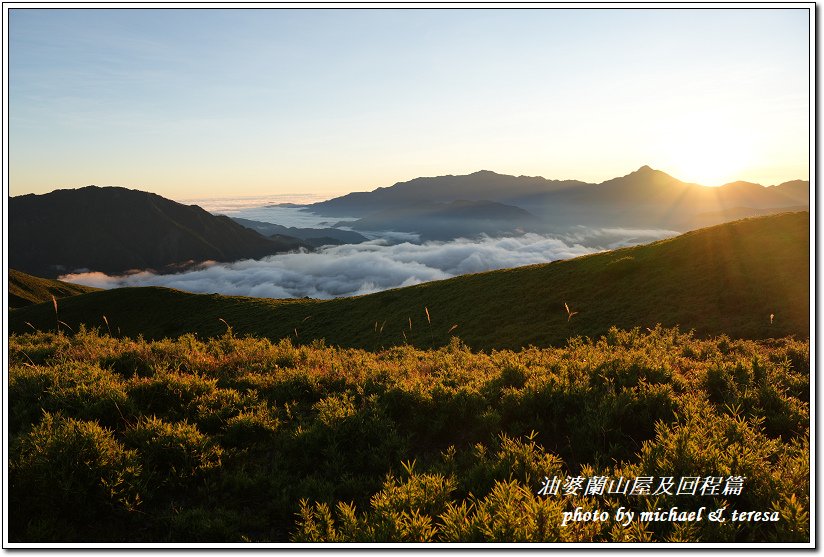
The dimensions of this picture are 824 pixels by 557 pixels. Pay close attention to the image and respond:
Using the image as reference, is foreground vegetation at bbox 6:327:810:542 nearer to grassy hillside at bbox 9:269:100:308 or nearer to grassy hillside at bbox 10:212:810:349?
grassy hillside at bbox 10:212:810:349

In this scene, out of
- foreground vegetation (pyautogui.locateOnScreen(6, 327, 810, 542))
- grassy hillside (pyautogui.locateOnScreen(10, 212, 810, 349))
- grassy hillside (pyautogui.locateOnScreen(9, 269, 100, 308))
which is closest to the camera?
foreground vegetation (pyautogui.locateOnScreen(6, 327, 810, 542))

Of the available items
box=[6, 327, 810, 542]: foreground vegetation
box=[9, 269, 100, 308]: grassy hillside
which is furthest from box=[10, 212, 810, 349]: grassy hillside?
box=[9, 269, 100, 308]: grassy hillside

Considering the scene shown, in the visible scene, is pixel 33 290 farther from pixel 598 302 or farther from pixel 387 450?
pixel 387 450

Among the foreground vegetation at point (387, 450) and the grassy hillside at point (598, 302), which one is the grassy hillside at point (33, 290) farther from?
the foreground vegetation at point (387, 450)

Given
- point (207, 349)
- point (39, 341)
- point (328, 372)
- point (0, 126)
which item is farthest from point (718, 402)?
point (39, 341)

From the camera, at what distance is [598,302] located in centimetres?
3466

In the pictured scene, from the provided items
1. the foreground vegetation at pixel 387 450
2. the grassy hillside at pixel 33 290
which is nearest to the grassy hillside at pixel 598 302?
the foreground vegetation at pixel 387 450

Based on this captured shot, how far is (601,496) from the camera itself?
17.0ft

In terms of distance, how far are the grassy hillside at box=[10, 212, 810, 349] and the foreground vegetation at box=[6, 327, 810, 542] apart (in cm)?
1118

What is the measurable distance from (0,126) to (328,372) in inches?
286

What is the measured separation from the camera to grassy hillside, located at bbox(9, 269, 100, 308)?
5132 inches

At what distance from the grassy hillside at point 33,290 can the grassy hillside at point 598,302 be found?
10351 cm

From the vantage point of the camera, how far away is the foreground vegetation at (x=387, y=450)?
489cm
